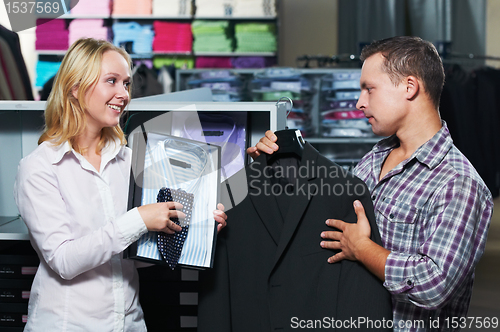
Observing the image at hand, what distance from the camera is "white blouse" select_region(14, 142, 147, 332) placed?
110 cm

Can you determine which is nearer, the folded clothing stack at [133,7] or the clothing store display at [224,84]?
the clothing store display at [224,84]

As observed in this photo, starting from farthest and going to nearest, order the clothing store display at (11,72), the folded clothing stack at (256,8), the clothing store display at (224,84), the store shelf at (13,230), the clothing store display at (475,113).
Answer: the folded clothing stack at (256,8), the clothing store display at (475,113), the clothing store display at (224,84), the clothing store display at (11,72), the store shelf at (13,230)

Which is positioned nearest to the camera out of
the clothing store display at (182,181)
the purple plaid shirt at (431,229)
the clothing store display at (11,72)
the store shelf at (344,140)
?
the purple plaid shirt at (431,229)

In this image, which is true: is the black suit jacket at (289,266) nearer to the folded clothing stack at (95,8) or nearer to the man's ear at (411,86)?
the man's ear at (411,86)

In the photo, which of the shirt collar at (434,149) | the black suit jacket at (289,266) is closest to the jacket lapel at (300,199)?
the black suit jacket at (289,266)

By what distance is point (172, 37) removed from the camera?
16.5 ft

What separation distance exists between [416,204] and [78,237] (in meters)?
0.89

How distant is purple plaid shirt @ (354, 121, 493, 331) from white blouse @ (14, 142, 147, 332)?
0.65m

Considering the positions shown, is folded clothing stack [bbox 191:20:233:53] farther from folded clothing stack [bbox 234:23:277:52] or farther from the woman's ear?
the woman's ear

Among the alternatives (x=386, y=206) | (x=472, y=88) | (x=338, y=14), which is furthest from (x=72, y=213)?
(x=338, y=14)

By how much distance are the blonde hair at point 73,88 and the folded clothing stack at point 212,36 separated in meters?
3.86

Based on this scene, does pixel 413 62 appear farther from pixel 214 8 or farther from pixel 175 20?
pixel 175 20

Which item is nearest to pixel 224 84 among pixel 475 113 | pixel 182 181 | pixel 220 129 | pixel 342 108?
pixel 342 108

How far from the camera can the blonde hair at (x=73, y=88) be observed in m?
1.19
